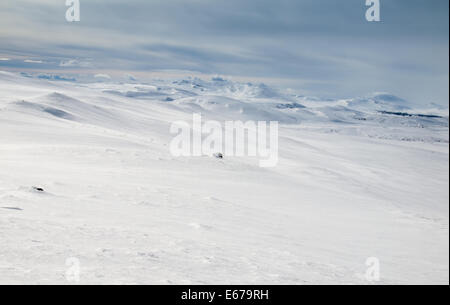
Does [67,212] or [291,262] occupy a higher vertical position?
[67,212]

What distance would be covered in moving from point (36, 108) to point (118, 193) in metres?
43.2

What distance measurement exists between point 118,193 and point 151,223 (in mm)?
3465

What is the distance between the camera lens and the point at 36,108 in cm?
4925

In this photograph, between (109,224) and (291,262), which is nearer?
(291,262)

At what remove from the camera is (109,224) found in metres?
9.13

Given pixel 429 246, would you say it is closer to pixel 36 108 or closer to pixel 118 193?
pixel 118 193

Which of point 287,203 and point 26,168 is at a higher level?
point 26,168

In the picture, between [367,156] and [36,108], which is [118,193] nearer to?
[36,108]

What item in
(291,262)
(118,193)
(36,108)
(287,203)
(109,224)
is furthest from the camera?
(36,108)
